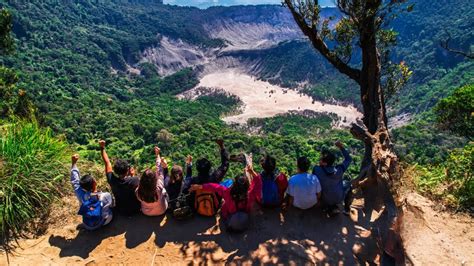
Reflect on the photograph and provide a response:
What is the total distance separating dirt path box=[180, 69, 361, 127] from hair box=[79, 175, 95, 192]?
96907mm

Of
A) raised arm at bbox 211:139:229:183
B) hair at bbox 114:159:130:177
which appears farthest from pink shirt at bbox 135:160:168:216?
raised arm at bbox 211:139:229:183

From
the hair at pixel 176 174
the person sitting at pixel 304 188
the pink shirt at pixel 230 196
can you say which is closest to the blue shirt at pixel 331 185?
the person sitting at pixel 304 188

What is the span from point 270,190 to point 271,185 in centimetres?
9

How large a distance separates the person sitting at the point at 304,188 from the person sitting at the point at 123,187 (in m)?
2.64

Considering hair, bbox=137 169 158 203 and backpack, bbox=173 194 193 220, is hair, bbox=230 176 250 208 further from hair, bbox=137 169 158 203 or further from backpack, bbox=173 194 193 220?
hair, bbox=137 169 158 203

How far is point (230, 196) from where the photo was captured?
574cm

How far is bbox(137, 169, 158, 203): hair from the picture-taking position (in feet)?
18.2

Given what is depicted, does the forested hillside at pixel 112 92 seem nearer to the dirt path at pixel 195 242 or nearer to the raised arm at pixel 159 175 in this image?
the raised arm at pixel 159 175

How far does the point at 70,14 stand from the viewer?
172375 mm

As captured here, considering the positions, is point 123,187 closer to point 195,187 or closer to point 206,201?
point 195,187

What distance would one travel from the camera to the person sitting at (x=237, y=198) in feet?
18.3

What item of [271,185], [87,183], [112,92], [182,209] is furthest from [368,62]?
[112,92]

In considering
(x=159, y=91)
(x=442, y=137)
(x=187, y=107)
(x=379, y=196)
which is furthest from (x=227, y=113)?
(x=379, y=196)

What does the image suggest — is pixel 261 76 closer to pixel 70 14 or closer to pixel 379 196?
pixel 70 14
